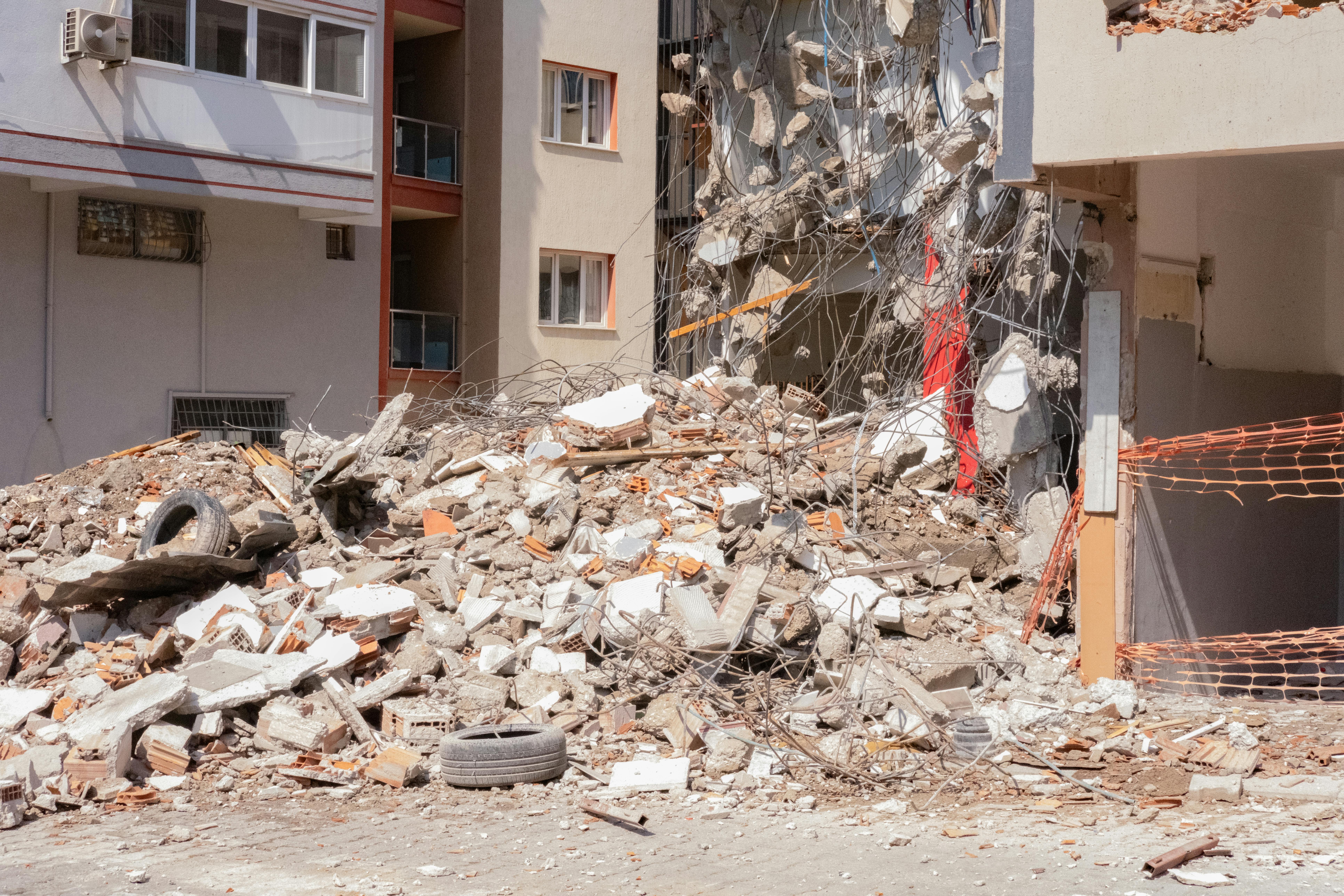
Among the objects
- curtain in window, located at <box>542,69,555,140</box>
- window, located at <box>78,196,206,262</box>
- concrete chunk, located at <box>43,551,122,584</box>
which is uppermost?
curtain in window, located at <box>542,69,555,140</box>

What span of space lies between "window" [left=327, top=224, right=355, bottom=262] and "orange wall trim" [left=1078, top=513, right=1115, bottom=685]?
13.2 metres

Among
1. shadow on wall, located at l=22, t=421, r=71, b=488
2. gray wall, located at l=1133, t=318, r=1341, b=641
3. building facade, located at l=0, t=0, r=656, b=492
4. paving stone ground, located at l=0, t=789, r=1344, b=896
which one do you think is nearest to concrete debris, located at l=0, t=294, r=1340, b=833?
paving stone ground, located at l=0, t=789, r=1344, b=896

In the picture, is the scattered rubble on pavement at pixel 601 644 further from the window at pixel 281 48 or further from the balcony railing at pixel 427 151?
the balcony railing at pixel 427 151

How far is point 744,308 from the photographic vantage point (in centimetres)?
1719

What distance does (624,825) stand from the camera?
6.07m

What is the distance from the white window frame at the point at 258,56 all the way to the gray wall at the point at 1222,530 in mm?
12102

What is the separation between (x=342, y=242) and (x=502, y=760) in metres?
13.5

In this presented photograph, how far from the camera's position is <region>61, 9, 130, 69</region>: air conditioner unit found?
→ 14102mm

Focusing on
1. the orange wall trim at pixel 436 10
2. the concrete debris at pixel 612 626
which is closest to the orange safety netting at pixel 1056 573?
the concrete debris at pixel 612 626

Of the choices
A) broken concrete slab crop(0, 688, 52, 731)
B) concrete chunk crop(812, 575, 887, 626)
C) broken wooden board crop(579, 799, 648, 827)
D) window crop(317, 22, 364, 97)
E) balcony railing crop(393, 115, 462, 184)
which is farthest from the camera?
balcony railing crop(393, 115, 462, 184)

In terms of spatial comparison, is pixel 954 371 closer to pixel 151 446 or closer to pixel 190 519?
pixel 190 519

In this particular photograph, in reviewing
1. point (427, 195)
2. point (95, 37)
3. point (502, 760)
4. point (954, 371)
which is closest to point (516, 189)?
point (427, 195)

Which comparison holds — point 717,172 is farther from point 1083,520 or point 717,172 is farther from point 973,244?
point 1083,520

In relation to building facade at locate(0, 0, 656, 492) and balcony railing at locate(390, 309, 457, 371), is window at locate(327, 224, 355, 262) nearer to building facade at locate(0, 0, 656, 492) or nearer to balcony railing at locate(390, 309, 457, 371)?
building facade at locate(0, 0, 656, 492)
